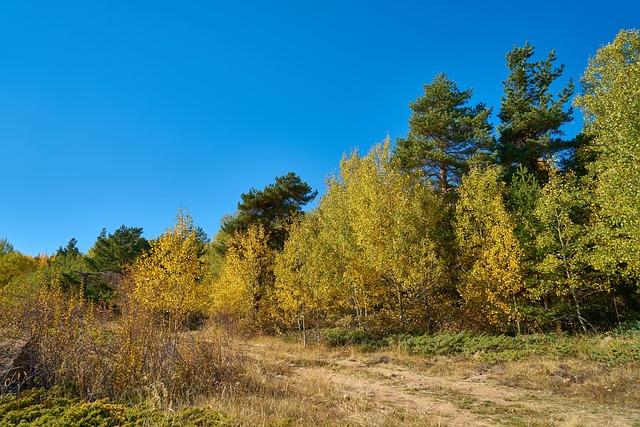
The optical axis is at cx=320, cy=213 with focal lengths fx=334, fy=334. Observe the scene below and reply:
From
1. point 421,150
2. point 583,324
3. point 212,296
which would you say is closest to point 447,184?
point 421,150

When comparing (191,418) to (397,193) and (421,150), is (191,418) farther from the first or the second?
(421,150)

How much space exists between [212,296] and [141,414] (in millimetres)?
19323

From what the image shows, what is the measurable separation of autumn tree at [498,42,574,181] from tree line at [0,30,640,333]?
83 mm

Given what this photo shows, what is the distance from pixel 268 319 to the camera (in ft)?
74.1

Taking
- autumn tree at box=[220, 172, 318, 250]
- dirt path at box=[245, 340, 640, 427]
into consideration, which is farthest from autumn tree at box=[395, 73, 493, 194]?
dirt path at box=[245, 340, 640, 427]

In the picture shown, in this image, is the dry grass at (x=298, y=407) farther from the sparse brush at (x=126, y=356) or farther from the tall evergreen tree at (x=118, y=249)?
the tall evergreen tree at (x=118, y=249)

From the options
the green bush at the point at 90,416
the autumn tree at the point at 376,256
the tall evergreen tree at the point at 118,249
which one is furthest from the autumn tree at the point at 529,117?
the tall evergreen tree at the point at 118,249

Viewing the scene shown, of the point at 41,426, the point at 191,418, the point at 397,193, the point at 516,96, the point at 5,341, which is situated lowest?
the point at 191,418

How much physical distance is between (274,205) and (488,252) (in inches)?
601

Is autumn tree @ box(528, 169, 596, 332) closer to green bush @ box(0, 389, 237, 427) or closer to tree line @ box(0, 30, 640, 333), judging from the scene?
tree line @ box(0, 30, 640, 333)

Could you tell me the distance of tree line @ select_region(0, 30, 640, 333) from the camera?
554 inches

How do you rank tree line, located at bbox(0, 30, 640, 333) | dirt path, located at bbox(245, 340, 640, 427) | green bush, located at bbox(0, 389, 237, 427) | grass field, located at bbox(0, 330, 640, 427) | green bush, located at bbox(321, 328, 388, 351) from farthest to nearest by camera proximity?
green bush, located at bbox(321, 328, 388, 351), tree line, located at bbox(0, 30, 640, 333), dirt path, located at bbox(245, 340, 640, 427), grass field, located at bbox(0, 330, 640, 427), green bush, located at bbox(0, 389, 237, 427)

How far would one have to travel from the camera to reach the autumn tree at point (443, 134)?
20562mm

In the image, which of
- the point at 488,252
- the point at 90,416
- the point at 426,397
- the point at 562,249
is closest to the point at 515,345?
the point at 488,252
